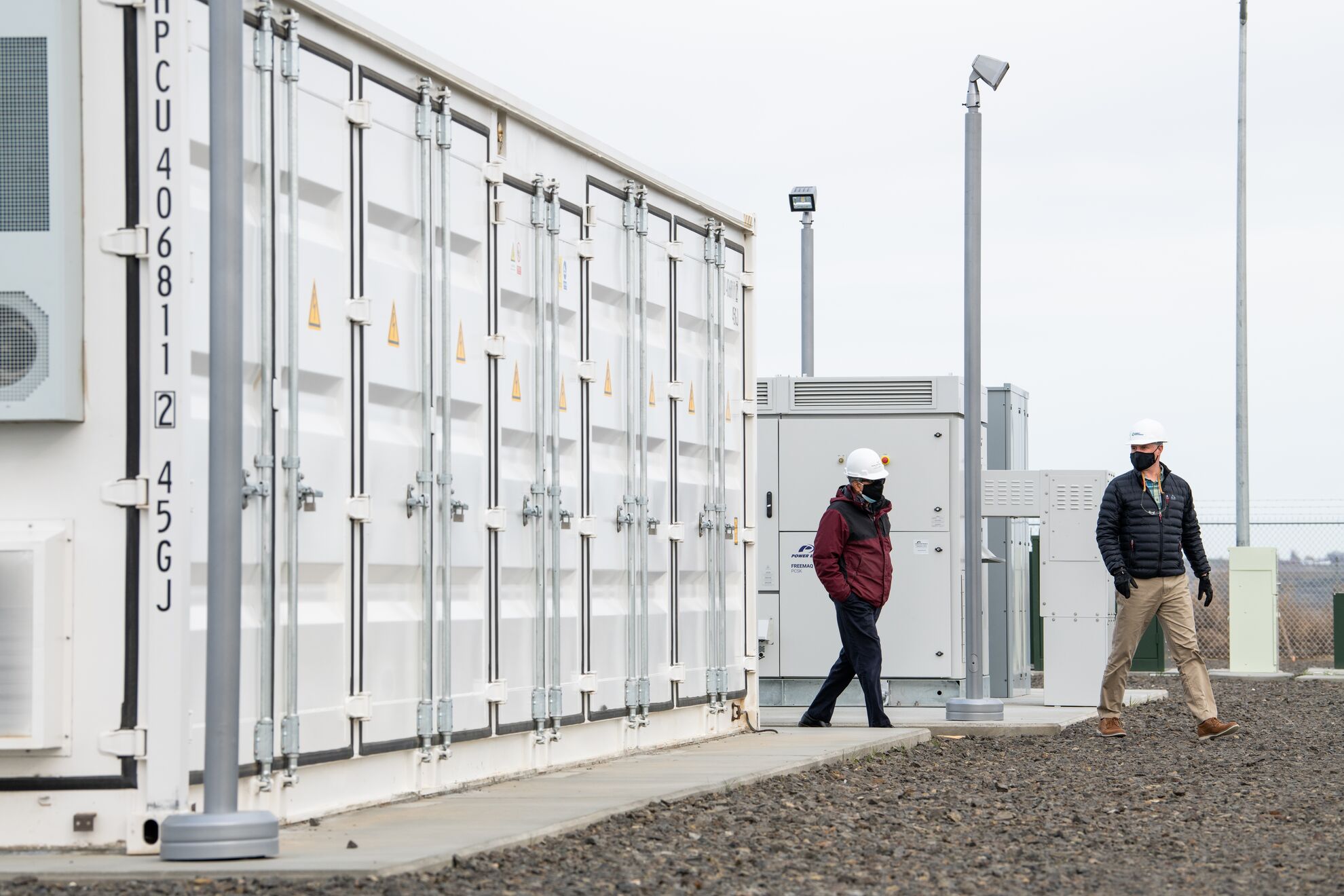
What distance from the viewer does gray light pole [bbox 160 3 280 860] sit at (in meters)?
6.30

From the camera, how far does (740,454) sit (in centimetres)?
1244

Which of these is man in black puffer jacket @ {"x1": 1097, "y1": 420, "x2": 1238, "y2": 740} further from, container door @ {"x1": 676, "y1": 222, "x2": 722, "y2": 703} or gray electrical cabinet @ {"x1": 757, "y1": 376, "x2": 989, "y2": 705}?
container door @ {"x1": 676, "y1": 222, "x2": 722, "y2": 703}

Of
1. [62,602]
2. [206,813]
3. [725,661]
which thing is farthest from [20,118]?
[725,661]

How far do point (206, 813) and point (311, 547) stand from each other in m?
1.30

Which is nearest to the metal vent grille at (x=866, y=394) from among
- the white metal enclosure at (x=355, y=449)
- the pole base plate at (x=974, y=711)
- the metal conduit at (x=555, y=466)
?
the pole base plate at (x=974, y=711)

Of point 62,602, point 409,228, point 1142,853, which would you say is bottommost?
point 1142,853

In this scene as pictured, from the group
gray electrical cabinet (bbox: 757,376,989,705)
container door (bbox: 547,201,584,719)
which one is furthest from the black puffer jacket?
container door (bbox: 547,201,584,719)

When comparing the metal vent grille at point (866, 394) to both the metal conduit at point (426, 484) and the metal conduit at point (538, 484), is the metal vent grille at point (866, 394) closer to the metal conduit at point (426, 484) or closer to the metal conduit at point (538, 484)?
the metal conduit at point (538, 484)

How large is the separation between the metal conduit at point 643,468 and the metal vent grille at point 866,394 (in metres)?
4.64

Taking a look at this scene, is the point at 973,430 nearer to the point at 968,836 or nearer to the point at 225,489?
the point at 968,836

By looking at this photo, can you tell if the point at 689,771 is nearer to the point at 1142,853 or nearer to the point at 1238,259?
the point at 1142,853

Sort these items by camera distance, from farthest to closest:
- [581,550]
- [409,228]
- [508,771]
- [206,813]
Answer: [581,550]
[508,771]
[409,228]
[206,813]

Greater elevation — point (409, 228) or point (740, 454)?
point (409, 228)

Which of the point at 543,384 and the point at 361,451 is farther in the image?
the point at 543,384
